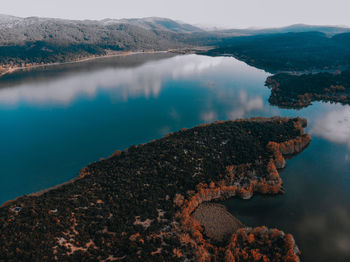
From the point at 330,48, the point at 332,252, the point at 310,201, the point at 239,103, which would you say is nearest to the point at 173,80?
the point at 239,103

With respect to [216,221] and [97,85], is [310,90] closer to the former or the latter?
[216,221]

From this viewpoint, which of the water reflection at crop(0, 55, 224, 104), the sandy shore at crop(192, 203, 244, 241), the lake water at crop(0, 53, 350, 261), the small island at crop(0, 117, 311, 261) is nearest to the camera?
the small island at crop(0, 117, 311, 261)

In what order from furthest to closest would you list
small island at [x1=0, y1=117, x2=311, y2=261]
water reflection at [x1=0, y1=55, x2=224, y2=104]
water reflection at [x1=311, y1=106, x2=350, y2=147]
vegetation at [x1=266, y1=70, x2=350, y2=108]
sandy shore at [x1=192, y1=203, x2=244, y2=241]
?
1. water reflection at [x1=0, y1=55, x2=224, y2=104]
2. vegetation at [x1=266, y1=70, x2=350, y2=108]
3. water reflection at [x1=311, y1=106, x2=350, y2=147]
4. sandy shore at [x1=192, y1=203, x2=244, y2=241]
5. small island at [x1=0, y1=117, x2=311, y2=261]

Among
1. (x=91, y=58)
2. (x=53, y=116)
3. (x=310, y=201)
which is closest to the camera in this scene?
(x=310, y=201)

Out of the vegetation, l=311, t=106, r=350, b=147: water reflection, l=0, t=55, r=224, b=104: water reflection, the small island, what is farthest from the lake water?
the vegetation

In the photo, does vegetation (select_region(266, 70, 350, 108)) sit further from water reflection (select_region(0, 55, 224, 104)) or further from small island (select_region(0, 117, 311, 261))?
water reflection (select_region(0, 55, 224, 104))

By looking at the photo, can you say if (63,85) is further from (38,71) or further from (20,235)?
(20,235)
